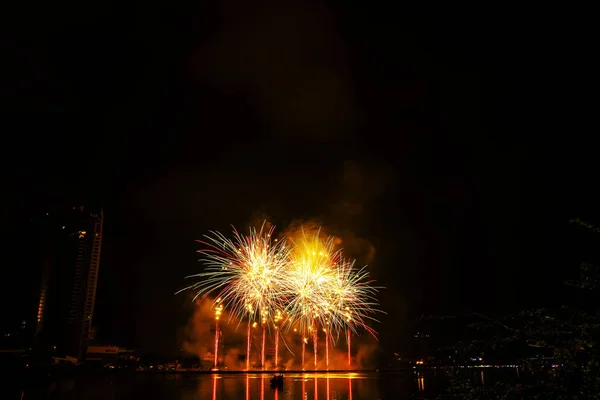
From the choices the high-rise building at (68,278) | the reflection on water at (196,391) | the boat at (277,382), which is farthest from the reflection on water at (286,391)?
the high-rise building at (68,278)

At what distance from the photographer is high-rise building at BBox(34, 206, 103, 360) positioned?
41.2 meters

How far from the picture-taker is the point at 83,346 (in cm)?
4162

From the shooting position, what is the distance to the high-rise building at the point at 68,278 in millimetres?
41250

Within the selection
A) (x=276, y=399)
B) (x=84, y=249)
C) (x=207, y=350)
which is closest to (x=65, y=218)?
(x=84, y=249)

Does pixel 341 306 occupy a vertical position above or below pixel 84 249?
below

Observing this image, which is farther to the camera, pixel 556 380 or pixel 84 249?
pixel 84 249

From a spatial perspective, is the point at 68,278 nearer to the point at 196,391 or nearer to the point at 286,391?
the point at 196,391

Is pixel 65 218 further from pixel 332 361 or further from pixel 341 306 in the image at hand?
pixel 332 361

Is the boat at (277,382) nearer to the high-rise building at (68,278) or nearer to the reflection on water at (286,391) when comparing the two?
the reflection on water at (286,391)

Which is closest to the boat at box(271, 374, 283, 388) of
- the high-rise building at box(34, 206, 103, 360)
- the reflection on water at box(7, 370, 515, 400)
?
the reflection on water at box(7, 370, 515, 400)

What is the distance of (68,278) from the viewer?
4791 centimetres

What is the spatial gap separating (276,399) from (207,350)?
25947 millimetres

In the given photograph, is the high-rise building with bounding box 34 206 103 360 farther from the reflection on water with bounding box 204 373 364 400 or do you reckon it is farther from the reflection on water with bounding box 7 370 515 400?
the reflection on water with bounding box 204 373 364 400

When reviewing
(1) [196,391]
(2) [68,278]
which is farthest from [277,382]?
(2) [68,278]
